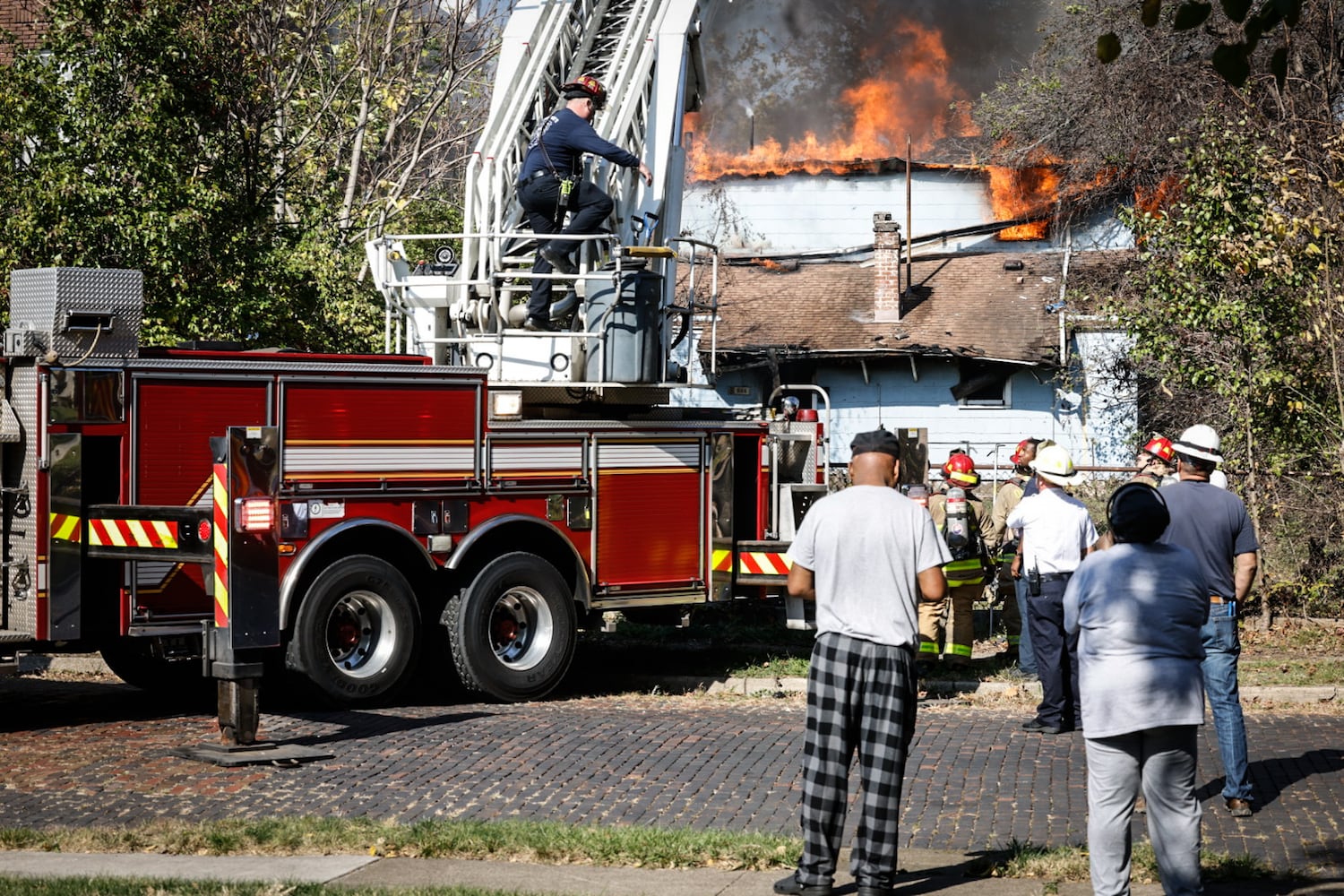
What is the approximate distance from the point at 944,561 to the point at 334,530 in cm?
538

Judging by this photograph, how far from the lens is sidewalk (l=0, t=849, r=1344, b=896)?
639cm

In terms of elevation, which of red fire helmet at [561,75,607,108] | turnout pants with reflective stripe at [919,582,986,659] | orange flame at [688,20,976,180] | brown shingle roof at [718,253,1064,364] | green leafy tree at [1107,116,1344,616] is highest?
orange flame at [688,20,976,180]

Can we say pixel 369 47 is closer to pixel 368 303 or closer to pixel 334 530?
pixel 368 303

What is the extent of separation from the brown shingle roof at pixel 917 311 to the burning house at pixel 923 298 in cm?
4

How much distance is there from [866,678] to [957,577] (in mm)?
7314

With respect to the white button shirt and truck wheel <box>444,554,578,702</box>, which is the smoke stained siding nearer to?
truck wheel <box>444,554,578,702</box>

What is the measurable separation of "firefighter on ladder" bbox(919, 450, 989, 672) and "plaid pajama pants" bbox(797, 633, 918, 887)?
646 cm

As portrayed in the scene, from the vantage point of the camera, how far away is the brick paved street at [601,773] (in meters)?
7.78

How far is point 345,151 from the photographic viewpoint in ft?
86.0

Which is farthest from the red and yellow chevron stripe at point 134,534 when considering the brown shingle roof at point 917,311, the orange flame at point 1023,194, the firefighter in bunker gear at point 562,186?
the orange flame at point 1023,194

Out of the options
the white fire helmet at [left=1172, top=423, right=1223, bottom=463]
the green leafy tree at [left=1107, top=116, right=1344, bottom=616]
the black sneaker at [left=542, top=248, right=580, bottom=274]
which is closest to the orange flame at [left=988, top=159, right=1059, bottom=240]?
the green leafy tree at [left=1107, top=116, right=1344, bottom=616]

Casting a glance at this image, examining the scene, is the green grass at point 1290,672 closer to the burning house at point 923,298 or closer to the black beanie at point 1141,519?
the black beanie at point 1141,519

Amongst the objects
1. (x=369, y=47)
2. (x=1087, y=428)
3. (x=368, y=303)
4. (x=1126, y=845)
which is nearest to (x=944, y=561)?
(x=1126, y=845)

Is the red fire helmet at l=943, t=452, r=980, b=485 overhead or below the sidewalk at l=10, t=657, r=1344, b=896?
overhead
